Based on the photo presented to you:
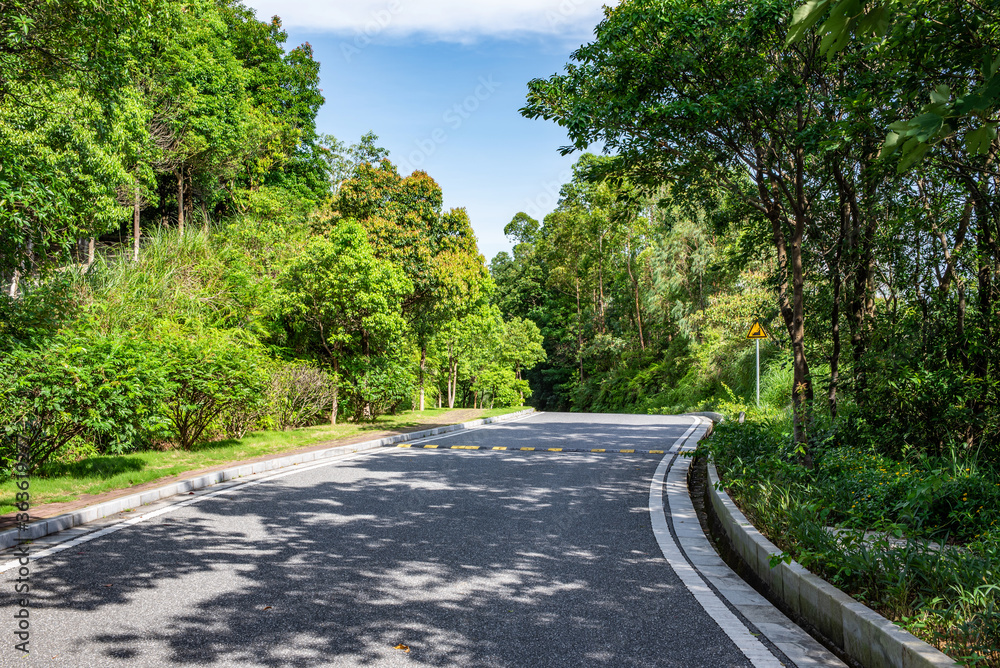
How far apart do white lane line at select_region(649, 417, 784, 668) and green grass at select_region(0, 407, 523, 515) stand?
6.38 meters

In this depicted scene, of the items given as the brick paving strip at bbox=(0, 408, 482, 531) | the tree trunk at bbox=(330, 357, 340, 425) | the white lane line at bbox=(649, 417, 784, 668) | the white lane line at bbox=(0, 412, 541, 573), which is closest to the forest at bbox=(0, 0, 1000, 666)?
the tree trunk at bbox=(330, 357, 340, 425)

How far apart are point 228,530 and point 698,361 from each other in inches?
1247

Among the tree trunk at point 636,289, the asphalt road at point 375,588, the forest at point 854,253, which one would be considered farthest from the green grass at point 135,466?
the tree trunk at point 636,289

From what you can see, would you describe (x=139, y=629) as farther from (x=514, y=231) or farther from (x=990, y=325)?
(x=514, y=231)

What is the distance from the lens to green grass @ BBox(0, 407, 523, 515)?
23.9 feet

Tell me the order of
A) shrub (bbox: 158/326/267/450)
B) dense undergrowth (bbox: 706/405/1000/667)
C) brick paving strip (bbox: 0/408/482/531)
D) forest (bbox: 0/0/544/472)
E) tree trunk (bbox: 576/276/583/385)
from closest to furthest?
dense undergrowth (bbox: 706/405/1000/667), brick paving strip (bbox: 0/408/482/531), forest (bbox: 0/0/544/472), shrub (bbox: 158/326/267/450), tree trunk (bbox: 576/276/583/385)

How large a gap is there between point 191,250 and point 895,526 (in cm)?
1953

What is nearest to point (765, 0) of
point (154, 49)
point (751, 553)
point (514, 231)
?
point (751, 553)

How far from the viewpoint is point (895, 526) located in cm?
434

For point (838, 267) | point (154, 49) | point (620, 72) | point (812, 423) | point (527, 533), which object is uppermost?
point (154, 49)

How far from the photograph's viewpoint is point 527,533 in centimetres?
619

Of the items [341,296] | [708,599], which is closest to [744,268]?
[708,599]

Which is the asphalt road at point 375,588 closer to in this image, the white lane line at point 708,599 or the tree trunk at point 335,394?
the white lane line at point 708,599

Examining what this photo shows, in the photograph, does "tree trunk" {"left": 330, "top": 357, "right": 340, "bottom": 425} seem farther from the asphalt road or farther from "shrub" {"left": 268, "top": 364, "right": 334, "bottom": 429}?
the asphalt road
